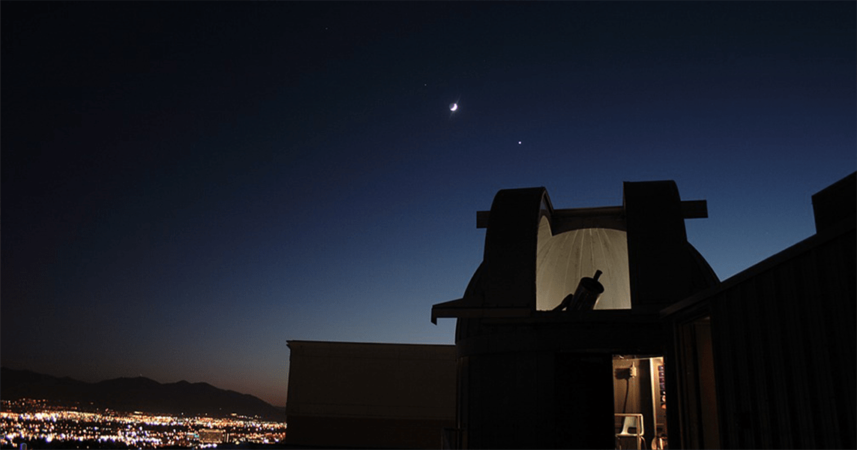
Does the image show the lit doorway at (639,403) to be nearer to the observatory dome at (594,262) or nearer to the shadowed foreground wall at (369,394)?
the observatory dome at (594,262)

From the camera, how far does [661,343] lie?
38.2ft

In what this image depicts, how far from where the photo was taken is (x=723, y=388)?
7.67m

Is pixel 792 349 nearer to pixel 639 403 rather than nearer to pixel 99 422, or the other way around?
pixel 639 403

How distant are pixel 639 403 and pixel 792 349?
480 inches

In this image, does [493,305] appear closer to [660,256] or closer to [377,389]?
[660,256]

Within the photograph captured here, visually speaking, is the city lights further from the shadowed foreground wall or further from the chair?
the chair

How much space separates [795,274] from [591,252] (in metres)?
13.6

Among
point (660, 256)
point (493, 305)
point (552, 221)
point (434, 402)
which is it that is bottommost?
point (434, 402)

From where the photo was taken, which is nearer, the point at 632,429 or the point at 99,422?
the point at 632,429

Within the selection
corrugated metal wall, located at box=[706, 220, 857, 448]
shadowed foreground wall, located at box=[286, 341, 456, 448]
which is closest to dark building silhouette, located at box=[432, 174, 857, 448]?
corrugated metal wall, located at box=[706, 220, 857, 448]

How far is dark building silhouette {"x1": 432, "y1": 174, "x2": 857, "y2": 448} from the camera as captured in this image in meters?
5.64

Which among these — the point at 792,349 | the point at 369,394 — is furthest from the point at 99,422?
the point at 792,349

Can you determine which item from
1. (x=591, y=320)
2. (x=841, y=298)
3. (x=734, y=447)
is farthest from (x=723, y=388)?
(x=591, y=320)

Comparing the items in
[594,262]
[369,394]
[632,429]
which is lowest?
[632,429]
